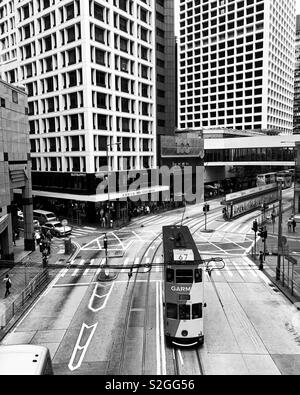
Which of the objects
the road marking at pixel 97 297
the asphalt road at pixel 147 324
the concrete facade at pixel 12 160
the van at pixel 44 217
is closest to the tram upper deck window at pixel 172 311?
the asphalt road at pixel 147 324

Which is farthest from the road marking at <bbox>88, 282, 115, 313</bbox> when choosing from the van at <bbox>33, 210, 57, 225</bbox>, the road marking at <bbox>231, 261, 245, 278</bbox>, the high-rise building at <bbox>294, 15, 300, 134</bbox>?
the high-rise building at <bbox>294, 15, 300, 134</bbox>

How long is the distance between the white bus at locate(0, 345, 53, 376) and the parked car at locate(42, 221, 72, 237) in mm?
33452

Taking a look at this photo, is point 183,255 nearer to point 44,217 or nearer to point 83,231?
point 83,231

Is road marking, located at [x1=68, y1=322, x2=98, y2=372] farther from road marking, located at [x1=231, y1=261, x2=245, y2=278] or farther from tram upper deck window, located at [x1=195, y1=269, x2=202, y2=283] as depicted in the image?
road marking, located at [x1=231, y1=261, x2=245, y2=278]

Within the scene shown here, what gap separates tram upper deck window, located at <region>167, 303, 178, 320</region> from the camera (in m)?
17.0

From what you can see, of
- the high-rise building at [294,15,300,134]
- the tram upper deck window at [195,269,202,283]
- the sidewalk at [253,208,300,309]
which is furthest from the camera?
the high-rise building at [294,15,300,134]

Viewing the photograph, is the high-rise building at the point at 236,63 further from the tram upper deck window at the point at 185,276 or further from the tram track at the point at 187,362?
the tram track at the point at 187,362

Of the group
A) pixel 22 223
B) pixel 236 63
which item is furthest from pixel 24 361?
pixel 236 63

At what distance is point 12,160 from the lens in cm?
3534

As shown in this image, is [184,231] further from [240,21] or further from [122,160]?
[240,21]

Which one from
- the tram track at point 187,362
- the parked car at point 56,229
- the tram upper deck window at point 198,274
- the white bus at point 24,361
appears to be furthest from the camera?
the parked car at point 56,229

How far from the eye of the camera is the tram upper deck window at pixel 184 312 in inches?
661

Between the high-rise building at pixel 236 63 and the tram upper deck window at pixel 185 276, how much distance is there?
114853 mm

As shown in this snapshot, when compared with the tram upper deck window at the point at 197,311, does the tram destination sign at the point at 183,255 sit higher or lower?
higher
